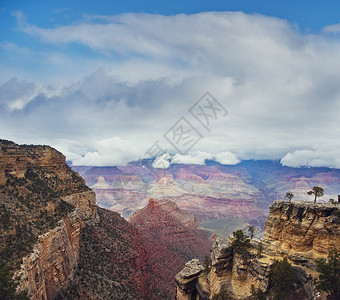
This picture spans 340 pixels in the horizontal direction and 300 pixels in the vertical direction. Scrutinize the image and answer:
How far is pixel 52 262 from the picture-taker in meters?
28.8

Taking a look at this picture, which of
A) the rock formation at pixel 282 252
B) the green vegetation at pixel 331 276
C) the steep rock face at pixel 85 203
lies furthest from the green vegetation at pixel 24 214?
the green vegetation at pixel 331 276

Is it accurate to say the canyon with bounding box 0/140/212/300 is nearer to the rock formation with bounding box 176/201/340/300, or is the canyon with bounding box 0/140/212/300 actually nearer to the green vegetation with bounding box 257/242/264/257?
the rock formation with bounding box 176/201/340/300

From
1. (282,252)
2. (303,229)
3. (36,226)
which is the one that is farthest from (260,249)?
(36,226)

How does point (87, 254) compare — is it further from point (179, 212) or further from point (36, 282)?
point (179, 212)

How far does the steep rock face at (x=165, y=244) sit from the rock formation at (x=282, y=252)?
97.3 ft

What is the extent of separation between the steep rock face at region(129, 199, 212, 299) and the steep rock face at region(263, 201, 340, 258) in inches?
1470

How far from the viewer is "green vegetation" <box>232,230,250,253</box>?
28.2m

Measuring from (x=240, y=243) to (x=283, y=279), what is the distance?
6.78 m

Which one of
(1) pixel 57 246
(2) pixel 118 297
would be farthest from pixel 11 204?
(2) pixel 118 297

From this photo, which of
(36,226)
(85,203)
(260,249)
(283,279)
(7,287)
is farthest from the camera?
(85,203)

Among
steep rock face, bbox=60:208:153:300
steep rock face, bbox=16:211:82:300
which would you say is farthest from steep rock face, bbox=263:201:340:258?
steep rock face, bbox=60:208:153:300

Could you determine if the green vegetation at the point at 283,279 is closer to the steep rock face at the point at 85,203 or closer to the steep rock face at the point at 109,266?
the steep rock face at the point at 109,266

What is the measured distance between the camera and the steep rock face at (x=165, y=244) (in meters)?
58.7

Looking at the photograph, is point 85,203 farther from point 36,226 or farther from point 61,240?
point 36,226
